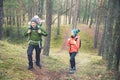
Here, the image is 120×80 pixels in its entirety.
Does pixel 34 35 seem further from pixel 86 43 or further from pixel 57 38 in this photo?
pixel 57 38

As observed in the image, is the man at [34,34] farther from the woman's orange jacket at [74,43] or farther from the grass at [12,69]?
the woman's orange jacket at [74,43]

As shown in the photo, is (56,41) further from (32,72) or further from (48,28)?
(32,72)

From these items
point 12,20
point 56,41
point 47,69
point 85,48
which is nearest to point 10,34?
point 12,20

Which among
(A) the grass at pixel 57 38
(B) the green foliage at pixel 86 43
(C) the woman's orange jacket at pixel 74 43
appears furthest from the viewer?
(A) the grass at pixel 57 38

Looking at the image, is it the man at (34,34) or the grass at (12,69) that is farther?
the man at (34,34)

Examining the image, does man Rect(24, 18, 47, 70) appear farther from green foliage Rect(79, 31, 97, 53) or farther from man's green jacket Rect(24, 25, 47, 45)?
green foliage Rect(79, 31, 97, 53)

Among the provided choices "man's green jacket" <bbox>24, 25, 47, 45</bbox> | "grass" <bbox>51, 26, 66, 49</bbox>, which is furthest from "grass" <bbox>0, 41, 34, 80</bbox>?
"grass" <bbox>51, 26, 66, 49</bbox>

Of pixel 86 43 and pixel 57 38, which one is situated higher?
pixel 57 38

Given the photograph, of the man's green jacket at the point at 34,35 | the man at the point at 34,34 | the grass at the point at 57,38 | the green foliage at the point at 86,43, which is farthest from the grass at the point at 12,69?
the green foliage at the point at 86,43

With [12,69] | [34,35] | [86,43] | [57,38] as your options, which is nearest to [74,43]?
[34,35]

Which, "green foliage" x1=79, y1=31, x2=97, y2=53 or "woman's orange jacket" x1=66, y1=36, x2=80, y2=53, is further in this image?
"green foliage" x1=79, y1=31, x2=97, y2=53

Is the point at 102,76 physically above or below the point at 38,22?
below

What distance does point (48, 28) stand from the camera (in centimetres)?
1616

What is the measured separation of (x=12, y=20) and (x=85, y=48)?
49.5ft
